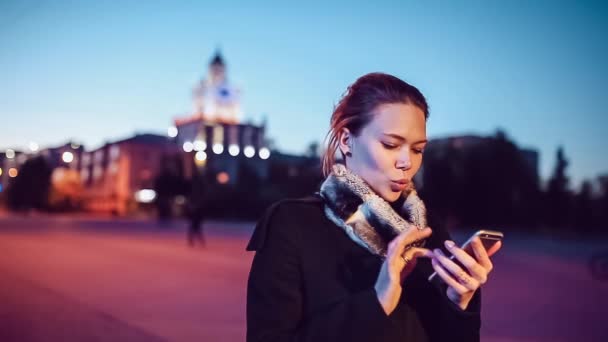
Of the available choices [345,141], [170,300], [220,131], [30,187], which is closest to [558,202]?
[170,300]

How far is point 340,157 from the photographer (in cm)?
198

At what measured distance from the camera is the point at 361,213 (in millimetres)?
1657

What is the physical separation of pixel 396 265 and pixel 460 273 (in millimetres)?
164

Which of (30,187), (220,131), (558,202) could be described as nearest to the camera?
(558,202)

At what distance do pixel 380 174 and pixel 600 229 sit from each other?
4415cm

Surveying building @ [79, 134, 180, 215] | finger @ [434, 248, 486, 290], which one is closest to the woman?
finger @ [434, 248, 486, 290]

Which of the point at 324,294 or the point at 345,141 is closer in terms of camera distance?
the point at 324,294

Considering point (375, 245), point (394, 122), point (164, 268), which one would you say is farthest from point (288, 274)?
point (164, 268)

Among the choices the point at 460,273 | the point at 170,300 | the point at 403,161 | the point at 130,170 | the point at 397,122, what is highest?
the point at 397,122

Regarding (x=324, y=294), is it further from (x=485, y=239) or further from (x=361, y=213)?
(x=485, y=239)

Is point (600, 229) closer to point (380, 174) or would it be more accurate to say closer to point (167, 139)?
point (380, 174)

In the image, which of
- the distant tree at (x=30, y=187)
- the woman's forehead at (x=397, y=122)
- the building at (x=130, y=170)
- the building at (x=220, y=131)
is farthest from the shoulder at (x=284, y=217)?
the building at (x=130, y=170)

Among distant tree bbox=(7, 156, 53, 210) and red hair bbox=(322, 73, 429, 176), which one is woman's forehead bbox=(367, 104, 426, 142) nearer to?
red hair bbox=(322, 73, 429, 176)

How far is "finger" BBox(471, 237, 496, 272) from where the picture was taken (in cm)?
139
